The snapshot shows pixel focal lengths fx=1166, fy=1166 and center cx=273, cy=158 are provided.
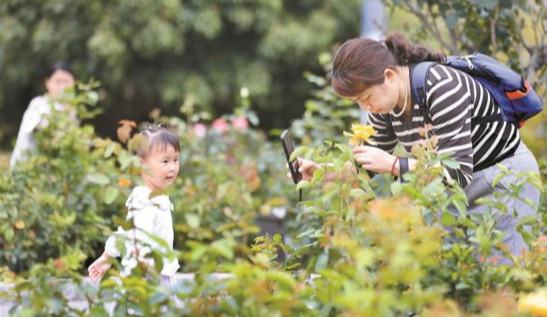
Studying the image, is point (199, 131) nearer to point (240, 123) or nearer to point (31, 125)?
point (240, 123)

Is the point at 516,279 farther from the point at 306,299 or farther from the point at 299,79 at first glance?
the point at 299,79

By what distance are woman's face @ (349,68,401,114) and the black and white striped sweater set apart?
89 mm

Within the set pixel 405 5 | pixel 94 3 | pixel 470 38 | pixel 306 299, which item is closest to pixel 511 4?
pixel 470 38

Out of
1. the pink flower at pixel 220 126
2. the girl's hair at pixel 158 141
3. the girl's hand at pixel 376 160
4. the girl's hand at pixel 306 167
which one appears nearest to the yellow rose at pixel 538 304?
the girl's hand at pixel 376 160

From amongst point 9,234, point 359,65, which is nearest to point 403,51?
point 359,65

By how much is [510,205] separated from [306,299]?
1.42 m

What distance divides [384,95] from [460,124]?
279 millimetres

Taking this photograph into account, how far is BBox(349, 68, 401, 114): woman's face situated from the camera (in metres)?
3.91

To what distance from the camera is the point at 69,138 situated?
20.6 feet

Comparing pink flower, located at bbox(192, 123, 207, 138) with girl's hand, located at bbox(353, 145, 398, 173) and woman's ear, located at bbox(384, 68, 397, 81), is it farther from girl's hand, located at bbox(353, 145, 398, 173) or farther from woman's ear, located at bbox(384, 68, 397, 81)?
girl's hand, located at bbox(353, 145, 398, 173)

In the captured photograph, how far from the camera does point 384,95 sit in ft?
12.9

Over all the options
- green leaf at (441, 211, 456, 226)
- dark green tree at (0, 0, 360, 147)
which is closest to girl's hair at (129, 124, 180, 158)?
green leaf at (441, 211, 456, 226)

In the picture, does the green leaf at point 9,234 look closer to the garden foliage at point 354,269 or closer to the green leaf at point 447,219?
the garden foliage at point 354,269

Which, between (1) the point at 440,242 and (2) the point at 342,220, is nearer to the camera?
(1) the point at 440,242
